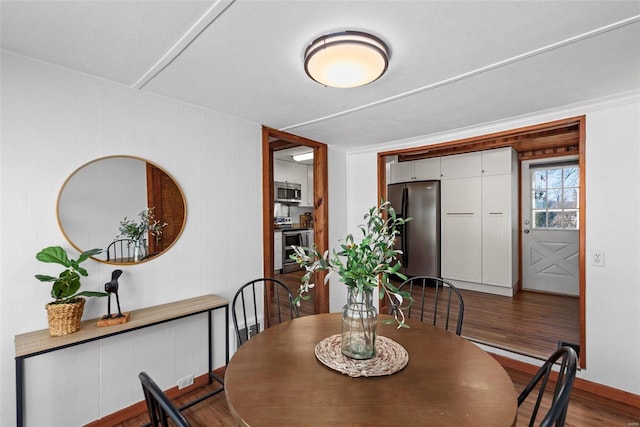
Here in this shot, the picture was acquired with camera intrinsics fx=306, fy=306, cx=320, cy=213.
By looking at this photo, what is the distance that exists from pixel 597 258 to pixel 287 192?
16.9 feet

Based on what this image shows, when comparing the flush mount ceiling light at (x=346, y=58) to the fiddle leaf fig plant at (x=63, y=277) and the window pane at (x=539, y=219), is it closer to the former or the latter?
the fiddle leaf fig plant at (x=63, y=277)

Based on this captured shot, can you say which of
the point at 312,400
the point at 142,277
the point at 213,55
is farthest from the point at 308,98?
the point at 312,400

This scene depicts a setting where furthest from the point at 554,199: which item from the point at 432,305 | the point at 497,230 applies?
the point at 432,305

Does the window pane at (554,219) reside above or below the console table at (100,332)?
above

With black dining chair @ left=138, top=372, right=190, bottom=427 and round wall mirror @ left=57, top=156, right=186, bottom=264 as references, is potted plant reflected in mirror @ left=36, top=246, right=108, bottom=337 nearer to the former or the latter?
round wall mirror @ left=57, top=156, right=186, bottom=264

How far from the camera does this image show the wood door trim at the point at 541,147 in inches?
93.9

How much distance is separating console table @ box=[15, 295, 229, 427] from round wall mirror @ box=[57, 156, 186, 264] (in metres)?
A: 0.38

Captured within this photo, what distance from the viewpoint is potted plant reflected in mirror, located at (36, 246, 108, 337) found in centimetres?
161

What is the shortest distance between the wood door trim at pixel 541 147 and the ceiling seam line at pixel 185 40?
1.79m

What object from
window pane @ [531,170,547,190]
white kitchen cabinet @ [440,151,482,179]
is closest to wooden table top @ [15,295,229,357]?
white kitchen cabinet @ [440,151,482,179]

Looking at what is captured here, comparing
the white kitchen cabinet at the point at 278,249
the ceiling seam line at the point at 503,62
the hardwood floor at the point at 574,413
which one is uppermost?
the ceiling seam line at the point at 503,62

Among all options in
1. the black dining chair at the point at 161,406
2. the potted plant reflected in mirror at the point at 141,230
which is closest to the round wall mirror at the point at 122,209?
the potted plant reflected in mirror at the point at 141,230

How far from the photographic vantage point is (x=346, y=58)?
4.74 feet

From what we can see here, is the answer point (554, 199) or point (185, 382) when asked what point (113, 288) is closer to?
A: point (185, 382)
